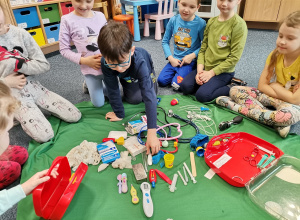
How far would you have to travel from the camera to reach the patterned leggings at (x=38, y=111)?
46.8 inches

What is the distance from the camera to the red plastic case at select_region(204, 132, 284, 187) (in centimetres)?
96

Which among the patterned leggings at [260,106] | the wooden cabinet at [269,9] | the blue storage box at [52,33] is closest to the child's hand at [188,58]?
the patterned leggings at [260,106]

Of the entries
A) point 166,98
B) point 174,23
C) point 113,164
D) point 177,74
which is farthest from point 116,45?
point 174,23

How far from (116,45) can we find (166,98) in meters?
0.74

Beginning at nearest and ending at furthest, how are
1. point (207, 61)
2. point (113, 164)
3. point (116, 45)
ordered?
point (116, 45) < point (113, 164) < point (207, 61)

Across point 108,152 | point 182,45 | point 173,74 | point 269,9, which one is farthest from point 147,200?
point 269,9

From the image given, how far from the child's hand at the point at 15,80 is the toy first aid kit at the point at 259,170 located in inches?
42.3

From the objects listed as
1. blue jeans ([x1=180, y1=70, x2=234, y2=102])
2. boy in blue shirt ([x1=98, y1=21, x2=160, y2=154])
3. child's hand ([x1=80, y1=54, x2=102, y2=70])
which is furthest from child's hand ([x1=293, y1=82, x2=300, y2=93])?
child's hand ([x1=80, y1=54, x2=102, y2=70])

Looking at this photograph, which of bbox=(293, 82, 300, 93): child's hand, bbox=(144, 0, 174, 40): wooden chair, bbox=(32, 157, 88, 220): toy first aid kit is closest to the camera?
bbox=(32, 157, 88, 220): toy first aid kit

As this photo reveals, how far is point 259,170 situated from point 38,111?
121 cm

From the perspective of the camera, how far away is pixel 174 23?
1.79 meters

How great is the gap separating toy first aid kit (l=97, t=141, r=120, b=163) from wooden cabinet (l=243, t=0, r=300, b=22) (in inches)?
118

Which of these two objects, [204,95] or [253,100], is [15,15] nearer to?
[204,95]

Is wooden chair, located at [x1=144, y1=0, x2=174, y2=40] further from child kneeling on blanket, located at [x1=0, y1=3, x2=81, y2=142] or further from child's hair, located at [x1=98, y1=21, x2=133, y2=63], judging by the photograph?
child's hair, located at [x1=98, y1=21, x2=133, y2=63]
